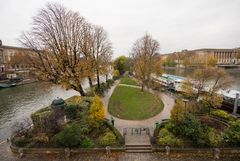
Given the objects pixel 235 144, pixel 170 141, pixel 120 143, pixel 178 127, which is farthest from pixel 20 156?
pixel 235 144

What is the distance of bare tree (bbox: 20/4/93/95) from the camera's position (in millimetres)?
19672

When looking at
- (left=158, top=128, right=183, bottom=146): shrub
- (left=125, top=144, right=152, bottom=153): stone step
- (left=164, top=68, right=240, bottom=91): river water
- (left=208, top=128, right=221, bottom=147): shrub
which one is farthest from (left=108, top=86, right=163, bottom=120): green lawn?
(left=164, top=68, right=240, bottom=91): river water

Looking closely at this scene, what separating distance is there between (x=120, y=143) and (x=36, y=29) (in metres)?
17.3

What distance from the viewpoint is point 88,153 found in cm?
1189

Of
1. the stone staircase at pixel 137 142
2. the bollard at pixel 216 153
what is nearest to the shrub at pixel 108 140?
the stone staircase at pixel 137 142

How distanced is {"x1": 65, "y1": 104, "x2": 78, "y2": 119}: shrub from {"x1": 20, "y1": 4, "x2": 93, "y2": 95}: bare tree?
4.42 meters

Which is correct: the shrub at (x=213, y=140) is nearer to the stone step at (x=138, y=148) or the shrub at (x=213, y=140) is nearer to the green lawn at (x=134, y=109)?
the stone step at (x=138, y=148)

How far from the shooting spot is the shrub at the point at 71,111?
56.0ft

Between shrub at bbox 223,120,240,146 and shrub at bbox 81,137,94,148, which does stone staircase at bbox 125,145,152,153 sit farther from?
shrub at bbox 223,120,240,146

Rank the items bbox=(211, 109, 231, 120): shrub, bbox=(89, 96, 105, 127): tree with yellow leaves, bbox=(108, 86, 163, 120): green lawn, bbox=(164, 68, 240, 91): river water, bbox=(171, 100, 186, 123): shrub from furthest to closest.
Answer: bbox=(164, 68, 240, 91): river water
bbox=(108, 86, 163, 120): green lawn
bbox=(211, 109, 231, 120): shrub
bbox=(89, 96, 105, 127): tree with yellow leaves
bbox=(171, 100, 186, 123): shrub

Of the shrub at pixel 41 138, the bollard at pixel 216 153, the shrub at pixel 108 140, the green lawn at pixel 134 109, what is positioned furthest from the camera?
the green lawn at pixel 134 109

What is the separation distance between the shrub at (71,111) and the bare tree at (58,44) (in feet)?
14.5

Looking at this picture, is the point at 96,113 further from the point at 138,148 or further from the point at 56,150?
the point at 138,148

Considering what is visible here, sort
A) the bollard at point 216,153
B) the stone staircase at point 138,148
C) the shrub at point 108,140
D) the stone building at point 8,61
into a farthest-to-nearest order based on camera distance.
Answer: the stone building at point 8,61 < the shrub at point 108,140 < the stone staircase at point 138,148 < the bollard at point 216,153
